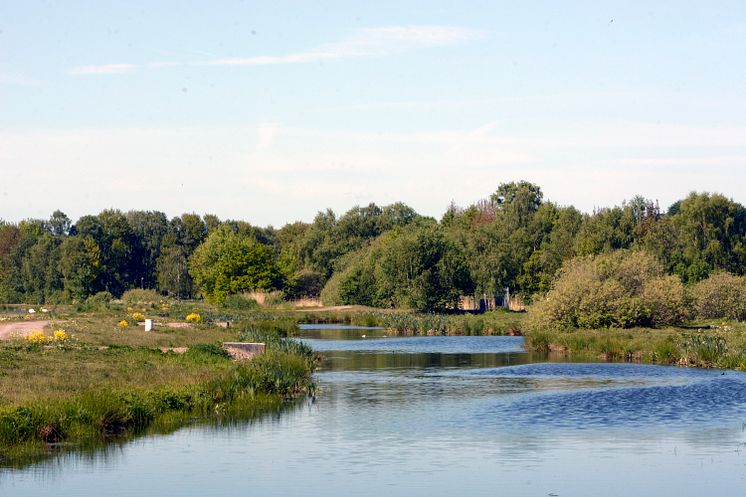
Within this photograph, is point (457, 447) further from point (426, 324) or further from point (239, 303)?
point (239, 303)

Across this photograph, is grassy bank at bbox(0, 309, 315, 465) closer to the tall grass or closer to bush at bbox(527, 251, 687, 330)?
the tall grass

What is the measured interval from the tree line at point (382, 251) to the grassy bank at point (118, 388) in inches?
2327

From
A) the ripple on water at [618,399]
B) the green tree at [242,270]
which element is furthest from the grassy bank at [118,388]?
the green tree at [242,270]

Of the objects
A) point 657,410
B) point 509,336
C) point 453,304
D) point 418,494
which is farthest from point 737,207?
point 418,494

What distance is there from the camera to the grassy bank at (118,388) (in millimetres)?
28297

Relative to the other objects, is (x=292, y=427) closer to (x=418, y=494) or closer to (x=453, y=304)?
(x=418, y=494)

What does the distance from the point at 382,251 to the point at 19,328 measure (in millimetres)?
75689

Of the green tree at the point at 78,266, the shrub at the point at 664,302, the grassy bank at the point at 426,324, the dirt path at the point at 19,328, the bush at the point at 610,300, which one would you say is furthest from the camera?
the green tree at the point at 78,266

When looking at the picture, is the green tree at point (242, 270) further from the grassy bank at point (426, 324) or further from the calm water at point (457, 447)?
the calm water at point (457, 447)

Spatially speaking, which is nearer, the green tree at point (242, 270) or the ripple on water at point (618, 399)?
the ripple on water at point (618, 399)

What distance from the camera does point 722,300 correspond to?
294ft

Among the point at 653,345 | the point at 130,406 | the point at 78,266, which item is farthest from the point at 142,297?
the point at 130,406

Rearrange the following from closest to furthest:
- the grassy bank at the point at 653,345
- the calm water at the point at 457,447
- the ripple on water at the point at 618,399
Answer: the calm water at the point at 457,447
the ripple on water at the point at 618,399
the grassy bank at the point at 653,345

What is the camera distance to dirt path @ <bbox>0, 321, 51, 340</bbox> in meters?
54.7
